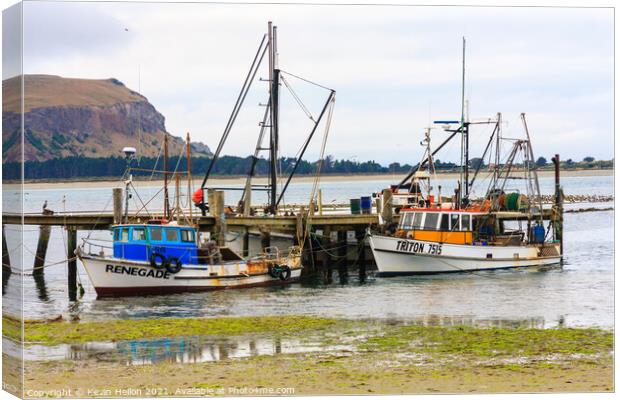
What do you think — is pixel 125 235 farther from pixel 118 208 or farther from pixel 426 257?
pixel 426 257

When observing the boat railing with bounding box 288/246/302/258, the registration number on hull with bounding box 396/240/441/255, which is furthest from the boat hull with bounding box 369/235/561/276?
the boat railing with bounding box 288/246/302/258

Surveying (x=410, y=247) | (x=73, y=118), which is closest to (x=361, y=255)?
(x=410, y=247)

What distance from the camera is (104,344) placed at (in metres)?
24.0

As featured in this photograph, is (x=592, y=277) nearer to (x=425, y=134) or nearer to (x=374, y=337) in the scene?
(x=425, y=134)

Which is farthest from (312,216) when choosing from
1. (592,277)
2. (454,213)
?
(592,277)

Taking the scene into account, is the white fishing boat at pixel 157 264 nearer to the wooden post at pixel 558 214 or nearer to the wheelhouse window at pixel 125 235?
the wheelhouse window at pixel 125 235

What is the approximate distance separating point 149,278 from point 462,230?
13.7 metres

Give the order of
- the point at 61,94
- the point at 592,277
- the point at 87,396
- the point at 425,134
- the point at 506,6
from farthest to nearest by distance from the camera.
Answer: the point at 425,134, the point at 592,277, the point at 61,94, the point at 506,6, the point at 87,396

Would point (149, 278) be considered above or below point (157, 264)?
below

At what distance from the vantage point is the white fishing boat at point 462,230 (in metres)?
41.1

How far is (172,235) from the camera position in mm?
35688

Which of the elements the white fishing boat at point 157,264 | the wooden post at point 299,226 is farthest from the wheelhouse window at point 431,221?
the white fishing boat at point 157,264

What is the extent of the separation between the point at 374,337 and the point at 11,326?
357 inches

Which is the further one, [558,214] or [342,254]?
[558,214]
